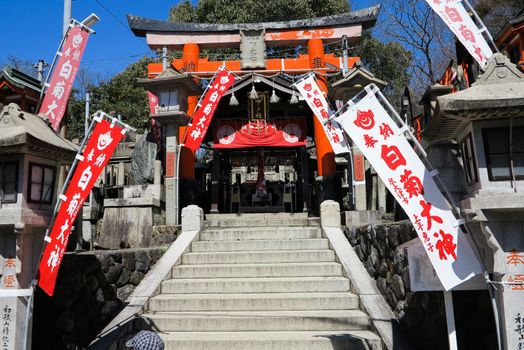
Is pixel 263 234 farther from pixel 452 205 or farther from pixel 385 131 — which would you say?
pixel 452 205

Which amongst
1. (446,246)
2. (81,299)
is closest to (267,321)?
(446,246)

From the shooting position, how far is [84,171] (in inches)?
215

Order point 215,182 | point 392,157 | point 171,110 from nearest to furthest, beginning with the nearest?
1. point 392,157
2. point 171,110
3. point 215,182

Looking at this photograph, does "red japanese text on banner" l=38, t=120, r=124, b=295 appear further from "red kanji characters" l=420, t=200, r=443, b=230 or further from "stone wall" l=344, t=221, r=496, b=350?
"stone wall" l=344, t=221, r=496, b=350

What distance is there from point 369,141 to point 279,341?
325 centimetres

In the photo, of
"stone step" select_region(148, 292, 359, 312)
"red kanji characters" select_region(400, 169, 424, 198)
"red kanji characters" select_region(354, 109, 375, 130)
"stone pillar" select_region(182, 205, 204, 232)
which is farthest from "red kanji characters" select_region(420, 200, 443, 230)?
"stone pillar" select_region(182, 205, 204, 232)

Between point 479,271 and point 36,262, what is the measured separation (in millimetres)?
5641

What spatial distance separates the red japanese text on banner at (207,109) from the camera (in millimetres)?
13078

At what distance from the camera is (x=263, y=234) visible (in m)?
10.0

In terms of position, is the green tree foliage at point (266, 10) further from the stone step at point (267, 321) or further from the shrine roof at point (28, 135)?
the stone step at point (267, 321)

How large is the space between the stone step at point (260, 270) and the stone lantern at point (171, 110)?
A: 4548mm

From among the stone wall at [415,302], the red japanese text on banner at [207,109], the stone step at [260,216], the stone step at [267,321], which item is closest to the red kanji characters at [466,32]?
the stone wall at [415,302]

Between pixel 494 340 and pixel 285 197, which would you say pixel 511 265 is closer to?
pixel 494 340

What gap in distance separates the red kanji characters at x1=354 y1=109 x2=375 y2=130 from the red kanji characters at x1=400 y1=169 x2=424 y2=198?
2.30 feet
